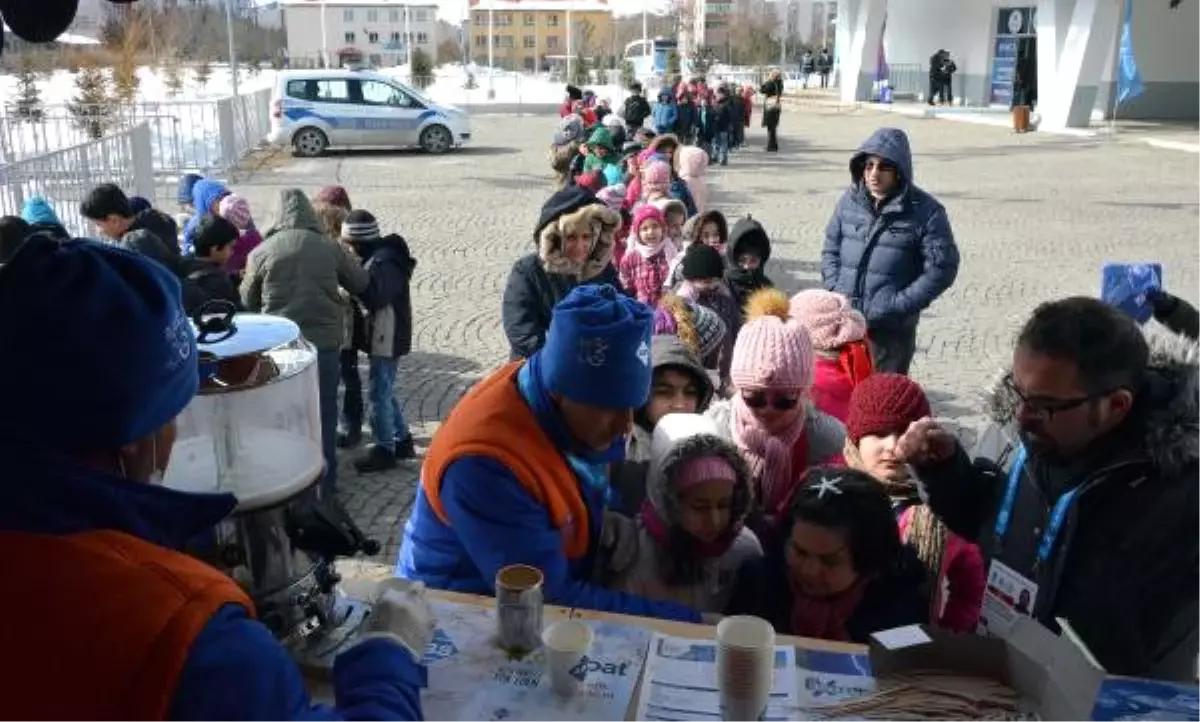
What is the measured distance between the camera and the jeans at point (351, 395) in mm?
6152

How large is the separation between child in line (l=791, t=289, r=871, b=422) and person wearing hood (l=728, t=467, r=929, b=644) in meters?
1.42

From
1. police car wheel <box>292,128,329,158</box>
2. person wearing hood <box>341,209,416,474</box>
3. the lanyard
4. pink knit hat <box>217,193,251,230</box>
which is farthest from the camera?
police car wheel <box>292,128,329,158</box>

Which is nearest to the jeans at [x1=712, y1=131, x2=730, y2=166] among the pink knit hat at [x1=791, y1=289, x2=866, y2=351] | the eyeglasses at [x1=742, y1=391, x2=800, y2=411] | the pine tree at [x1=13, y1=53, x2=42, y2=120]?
the pine tree at [x1=13, y1=53, x2=42, y2=120]

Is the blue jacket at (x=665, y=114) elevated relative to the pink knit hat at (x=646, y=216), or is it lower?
elevated

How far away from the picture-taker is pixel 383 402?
5.71 metres

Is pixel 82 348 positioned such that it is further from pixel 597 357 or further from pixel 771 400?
pixel 771 400

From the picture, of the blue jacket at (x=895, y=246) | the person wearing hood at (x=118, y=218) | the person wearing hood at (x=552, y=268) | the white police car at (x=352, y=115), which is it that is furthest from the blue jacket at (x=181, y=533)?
the white police car at (x=352, y=115)

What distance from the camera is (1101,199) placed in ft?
50.9

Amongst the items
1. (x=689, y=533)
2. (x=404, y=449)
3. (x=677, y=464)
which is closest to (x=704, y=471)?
(x=677, y=464)

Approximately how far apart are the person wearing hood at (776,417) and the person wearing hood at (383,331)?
279cm

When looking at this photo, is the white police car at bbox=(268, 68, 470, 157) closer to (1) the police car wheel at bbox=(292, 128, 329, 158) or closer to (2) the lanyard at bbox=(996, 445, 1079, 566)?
(1) the police car wheel at bbox=(292, 128, 329, 158)

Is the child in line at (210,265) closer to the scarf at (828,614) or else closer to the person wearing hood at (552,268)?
the person wearing hood at (552,268)

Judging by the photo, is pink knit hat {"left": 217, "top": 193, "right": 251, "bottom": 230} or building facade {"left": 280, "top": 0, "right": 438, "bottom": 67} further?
building facade {"left": 280, "top": 0, "right": 438, "bottom": 67}

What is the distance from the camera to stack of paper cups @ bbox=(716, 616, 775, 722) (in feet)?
6.16
